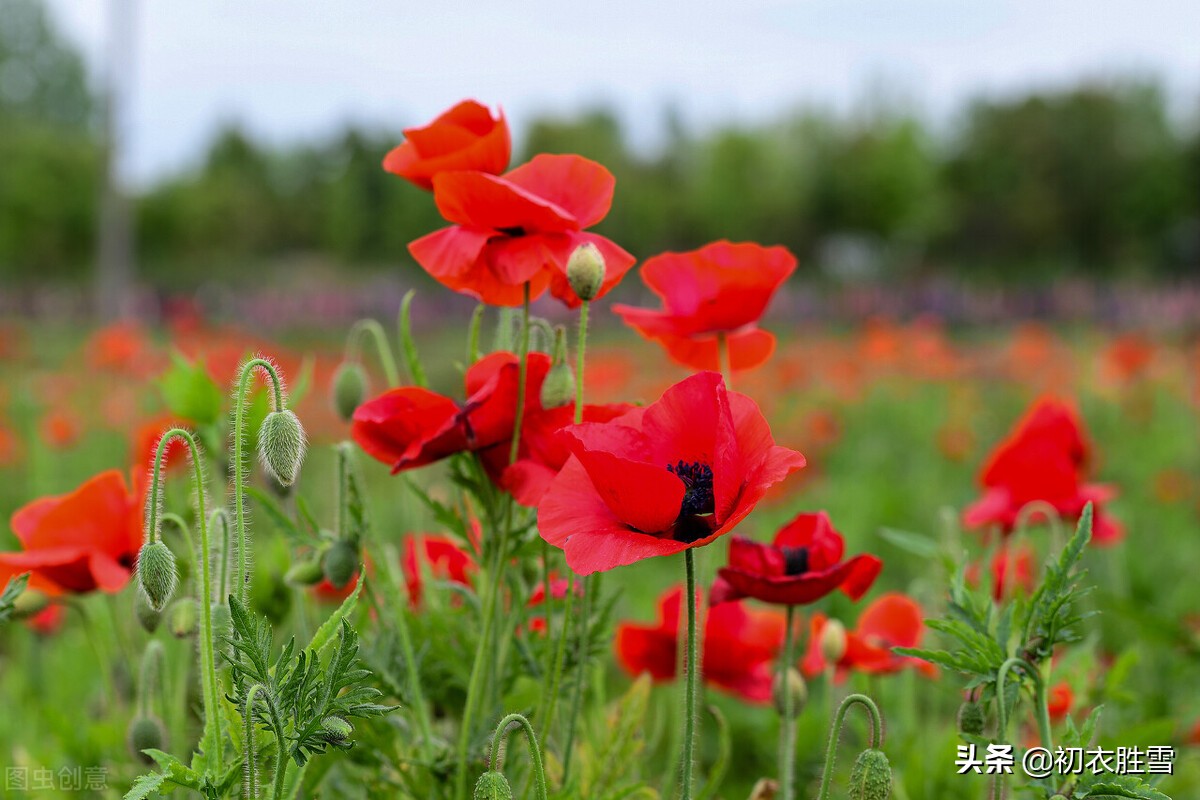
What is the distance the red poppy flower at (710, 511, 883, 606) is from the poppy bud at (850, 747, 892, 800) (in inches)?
8.7

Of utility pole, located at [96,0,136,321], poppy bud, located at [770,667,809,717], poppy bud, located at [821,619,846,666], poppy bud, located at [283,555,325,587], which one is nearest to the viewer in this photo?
poppy bud, located at [283,555,325,587]

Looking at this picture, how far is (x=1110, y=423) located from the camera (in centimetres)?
716

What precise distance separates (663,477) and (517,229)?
0.42 meters

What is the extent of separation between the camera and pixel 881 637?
5.82 feet

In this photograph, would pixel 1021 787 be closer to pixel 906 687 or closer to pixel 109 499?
pixel 906 687

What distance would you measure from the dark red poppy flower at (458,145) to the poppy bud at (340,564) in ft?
1.43

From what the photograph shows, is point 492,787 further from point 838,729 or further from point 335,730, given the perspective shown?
point 838,729

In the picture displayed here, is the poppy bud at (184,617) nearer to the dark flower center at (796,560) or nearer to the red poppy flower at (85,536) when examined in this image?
the red poppy flower at (85,536)

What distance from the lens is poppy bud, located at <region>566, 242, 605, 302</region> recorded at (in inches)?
43.7

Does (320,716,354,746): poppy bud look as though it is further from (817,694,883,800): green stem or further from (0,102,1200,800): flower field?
(817,694,883,800): green stem

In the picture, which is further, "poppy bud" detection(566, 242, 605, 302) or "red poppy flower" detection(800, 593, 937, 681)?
"red poppy flower" detection(800, 593, 937, 681)

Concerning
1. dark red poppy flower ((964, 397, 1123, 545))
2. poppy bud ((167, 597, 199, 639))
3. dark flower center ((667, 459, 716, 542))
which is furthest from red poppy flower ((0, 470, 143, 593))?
dark red poppy flower ((964, 397, 1123, 545))

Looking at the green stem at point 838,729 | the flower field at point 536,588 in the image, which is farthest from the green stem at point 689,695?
the green stem at point 838,729

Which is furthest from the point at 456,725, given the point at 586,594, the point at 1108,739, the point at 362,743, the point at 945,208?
the point at 945,208
